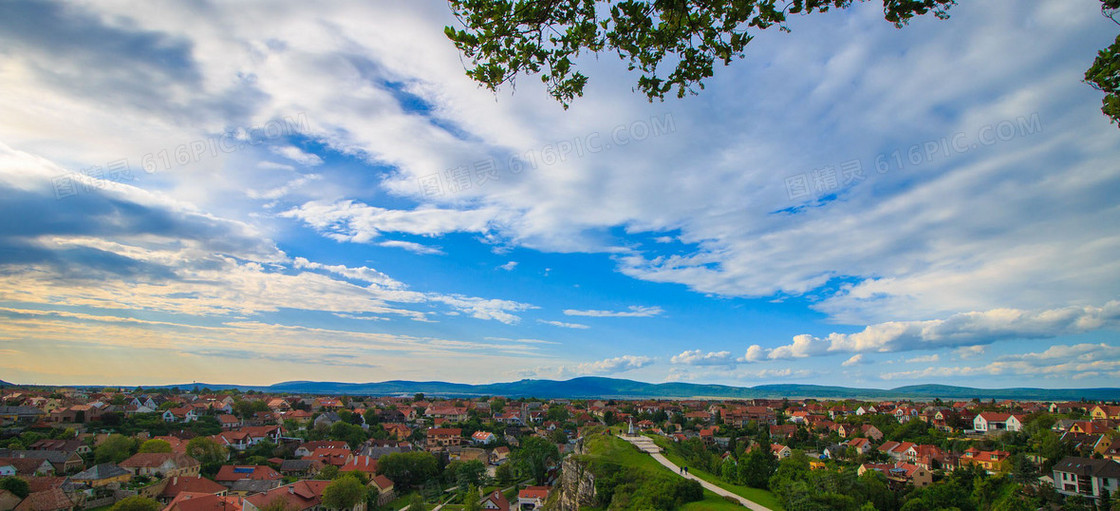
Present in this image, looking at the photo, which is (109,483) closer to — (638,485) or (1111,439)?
(638,485)

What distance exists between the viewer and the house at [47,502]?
1110 inches

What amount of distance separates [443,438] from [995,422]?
55055 millimetres

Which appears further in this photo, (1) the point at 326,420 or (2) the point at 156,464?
(1) the point at 326,420

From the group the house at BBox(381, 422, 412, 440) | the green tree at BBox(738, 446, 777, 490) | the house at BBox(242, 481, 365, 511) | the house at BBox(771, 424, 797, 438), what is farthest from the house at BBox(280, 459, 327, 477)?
the house at BBox(771, 424, 797, 438)

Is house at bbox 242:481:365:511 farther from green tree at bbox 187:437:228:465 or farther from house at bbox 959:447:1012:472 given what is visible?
house at bbox 959:447:1012:472

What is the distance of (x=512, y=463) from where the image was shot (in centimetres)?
4478

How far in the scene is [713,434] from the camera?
60.2 metres

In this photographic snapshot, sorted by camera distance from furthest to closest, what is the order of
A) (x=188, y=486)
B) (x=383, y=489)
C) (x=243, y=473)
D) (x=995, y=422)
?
1. (x=995, y=422)
2. (x=243, y=473)
3. (x=383, y=489)
4. (x=188, y=486)

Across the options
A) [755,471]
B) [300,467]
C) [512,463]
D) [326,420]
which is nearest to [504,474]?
[512,463]

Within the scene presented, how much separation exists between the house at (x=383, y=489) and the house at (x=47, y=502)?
16342 millimetres

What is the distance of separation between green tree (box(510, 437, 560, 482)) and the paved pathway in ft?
27.3

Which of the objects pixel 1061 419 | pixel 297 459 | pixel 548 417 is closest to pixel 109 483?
pixel 297 459

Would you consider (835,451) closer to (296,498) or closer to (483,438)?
(483,438)

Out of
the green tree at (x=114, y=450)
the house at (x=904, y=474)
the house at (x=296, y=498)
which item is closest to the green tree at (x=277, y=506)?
the house at (x=296, y=498)
